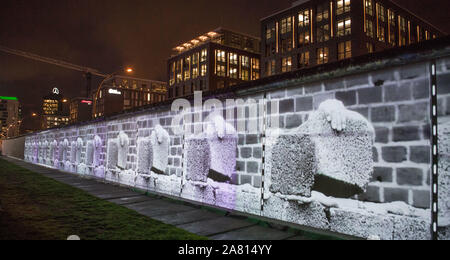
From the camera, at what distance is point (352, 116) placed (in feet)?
13.4

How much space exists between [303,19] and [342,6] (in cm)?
676

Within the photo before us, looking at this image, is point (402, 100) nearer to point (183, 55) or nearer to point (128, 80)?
point (183, 55)

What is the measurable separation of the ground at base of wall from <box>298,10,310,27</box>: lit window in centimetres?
4723

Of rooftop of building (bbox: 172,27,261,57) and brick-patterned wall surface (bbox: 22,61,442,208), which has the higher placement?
rooftop of building (bbox: 172,27,261,57)

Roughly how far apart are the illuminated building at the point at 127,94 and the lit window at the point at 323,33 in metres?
64.3

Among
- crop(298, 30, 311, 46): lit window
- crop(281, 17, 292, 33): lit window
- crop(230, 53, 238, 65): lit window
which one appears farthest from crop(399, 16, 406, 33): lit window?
crop(230, 53, 238, 65): lit window

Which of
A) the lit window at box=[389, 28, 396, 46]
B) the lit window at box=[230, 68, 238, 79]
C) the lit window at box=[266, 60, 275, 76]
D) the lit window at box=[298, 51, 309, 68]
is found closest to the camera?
the lit window at box=[389, 28, 396, 46]

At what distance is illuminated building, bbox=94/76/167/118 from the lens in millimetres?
100481

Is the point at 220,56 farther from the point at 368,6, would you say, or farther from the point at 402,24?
the point at 402,24

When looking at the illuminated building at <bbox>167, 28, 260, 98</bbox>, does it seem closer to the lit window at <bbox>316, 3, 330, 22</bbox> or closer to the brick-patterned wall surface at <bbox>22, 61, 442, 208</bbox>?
the lit window at <bbox>316, 3, 330, 22</bbox>

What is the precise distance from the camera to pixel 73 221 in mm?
4836

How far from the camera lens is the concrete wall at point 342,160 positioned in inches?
137

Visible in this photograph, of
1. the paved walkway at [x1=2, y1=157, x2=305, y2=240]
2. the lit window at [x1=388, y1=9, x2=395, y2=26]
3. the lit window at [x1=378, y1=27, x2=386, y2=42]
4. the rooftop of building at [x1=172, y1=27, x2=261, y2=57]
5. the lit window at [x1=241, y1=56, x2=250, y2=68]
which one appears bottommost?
the paved walkway at [x1=2, y1=157, x2=305, y2=240]
